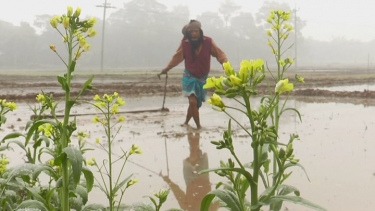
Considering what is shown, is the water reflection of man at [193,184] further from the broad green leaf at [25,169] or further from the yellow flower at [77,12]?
the yellow flower at [77,12]

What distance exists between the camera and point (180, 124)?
7.77 meters

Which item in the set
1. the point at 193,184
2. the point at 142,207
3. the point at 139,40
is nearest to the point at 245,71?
the point at 142,207

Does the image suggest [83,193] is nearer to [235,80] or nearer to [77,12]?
[77,12]

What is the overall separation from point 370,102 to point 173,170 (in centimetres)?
912

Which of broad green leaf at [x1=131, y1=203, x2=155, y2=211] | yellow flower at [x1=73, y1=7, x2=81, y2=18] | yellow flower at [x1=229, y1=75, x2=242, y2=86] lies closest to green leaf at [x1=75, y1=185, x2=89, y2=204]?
broad green leaf at [x1=131, y1=203, x2=155, y2=211]

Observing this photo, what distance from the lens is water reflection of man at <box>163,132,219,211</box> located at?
11.4 ft

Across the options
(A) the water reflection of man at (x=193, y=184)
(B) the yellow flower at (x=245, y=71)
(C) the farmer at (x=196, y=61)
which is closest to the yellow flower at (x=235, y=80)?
(B) the yellow flower at (x=245, y=71)

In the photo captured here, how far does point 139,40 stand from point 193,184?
74.6 meters

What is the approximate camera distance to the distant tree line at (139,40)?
2899 inches

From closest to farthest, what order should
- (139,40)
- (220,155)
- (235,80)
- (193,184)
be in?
(235,80) → (193,184) → (220,155) → (139,40)

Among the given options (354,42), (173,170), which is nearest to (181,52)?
(173,170)

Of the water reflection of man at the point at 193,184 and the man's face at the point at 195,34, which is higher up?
the man's face at the point at 195,34

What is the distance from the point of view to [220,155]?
5.19 meters

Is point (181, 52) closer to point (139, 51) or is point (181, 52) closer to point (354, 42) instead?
point (139, 51)
